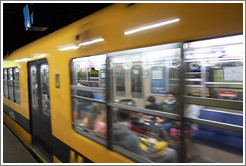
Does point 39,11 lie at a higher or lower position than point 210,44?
higher

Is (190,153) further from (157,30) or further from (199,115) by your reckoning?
(157,30)

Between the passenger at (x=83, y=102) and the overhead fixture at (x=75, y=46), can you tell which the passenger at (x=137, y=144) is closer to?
the passenger at (x=83, y=102)

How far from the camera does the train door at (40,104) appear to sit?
Result: 3661 millimetres

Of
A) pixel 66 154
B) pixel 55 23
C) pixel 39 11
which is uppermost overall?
pixel 55 23

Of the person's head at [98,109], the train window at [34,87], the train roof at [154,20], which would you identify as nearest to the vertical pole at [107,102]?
the person's head at [98,109]

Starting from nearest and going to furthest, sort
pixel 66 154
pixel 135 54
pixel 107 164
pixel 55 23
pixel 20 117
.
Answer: pixel 135 54, pixel 107 164, pixel 66 154, pixel 20 117, pixel 55 23

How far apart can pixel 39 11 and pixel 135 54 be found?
7.20ft

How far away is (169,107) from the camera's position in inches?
62.0

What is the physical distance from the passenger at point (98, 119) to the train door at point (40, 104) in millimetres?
1491

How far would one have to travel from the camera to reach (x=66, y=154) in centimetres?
297

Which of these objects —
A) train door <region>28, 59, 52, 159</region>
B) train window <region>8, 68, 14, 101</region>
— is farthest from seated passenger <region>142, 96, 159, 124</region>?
train window <region>8, 68, 14, 101</region>

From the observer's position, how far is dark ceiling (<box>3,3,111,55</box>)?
450 centimetres

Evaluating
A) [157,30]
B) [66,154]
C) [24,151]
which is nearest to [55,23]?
[24,151]

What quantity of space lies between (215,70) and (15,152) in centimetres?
513
